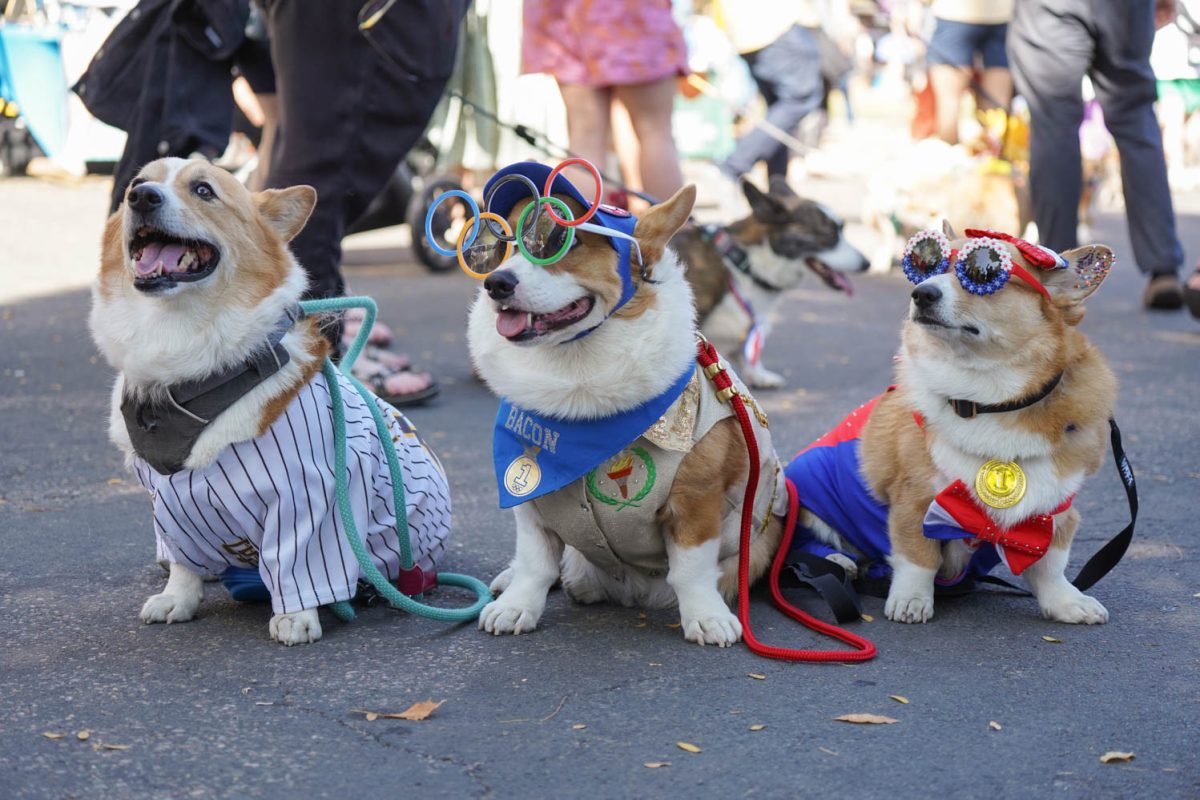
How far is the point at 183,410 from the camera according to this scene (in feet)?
9.02

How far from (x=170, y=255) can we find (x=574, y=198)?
85 centimetres

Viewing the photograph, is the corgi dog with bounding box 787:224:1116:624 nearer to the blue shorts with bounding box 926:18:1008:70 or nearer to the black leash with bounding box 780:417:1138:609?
the black leash with bounding box 780:417:1138:609

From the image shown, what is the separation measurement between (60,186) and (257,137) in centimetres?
724

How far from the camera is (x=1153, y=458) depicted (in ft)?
14.8

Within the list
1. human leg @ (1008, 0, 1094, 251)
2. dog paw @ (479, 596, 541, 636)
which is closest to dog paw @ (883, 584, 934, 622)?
dog paw @ (479, 596, 541, 636)

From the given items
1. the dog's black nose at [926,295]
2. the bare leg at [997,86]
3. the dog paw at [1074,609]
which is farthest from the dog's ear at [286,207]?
the bare leg at [997,86]

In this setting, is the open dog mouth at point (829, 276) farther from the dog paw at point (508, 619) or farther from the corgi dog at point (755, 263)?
the dog paw at point (508, 619)

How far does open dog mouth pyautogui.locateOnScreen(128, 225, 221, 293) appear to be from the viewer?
2.78 m

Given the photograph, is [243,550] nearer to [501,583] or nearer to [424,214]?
[501,583]

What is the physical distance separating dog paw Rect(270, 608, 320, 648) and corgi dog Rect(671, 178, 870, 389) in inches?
124

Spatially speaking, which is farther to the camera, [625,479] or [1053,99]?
[1053,99]

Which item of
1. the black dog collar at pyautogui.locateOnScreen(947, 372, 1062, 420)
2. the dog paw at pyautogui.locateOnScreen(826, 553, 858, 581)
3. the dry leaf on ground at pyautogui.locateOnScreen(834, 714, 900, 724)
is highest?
the black dog collar at pyautogui.locateOnScreen(947, 372, 1062, 420)

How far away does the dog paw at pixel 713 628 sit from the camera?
2850 millimetres

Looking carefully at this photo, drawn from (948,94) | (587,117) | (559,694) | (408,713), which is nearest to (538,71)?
(587,117)
